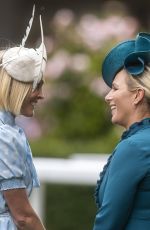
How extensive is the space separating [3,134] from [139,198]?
0.64 metres

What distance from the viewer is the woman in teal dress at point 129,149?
12.8ft

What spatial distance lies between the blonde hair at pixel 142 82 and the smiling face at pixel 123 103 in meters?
0.03

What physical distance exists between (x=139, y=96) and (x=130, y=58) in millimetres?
170

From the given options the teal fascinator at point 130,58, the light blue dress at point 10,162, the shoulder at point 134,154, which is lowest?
the light blue dress at point 10,162

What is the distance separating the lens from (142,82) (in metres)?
4.02

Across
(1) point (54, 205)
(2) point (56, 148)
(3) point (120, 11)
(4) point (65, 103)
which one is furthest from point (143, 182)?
(3) point (120, 11)

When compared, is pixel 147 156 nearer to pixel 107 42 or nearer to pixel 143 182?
pixel 143 182

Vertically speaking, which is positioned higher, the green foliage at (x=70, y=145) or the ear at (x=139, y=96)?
the ear at (x=139, y=96)

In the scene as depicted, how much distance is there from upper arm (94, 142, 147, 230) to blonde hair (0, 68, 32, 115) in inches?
19.8

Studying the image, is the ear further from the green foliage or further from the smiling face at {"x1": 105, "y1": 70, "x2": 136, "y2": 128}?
the green foliage

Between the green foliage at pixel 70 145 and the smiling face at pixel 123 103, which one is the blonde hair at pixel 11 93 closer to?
the smiling face at pixel 123 103

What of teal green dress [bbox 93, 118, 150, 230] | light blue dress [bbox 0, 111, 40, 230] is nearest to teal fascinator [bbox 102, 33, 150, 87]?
teal green dress [bbox 93, 118, 150, 230]

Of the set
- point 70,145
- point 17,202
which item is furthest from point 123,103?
point 70,145

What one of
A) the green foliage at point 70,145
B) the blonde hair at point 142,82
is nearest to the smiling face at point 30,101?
the blonde hair at point 142,82
